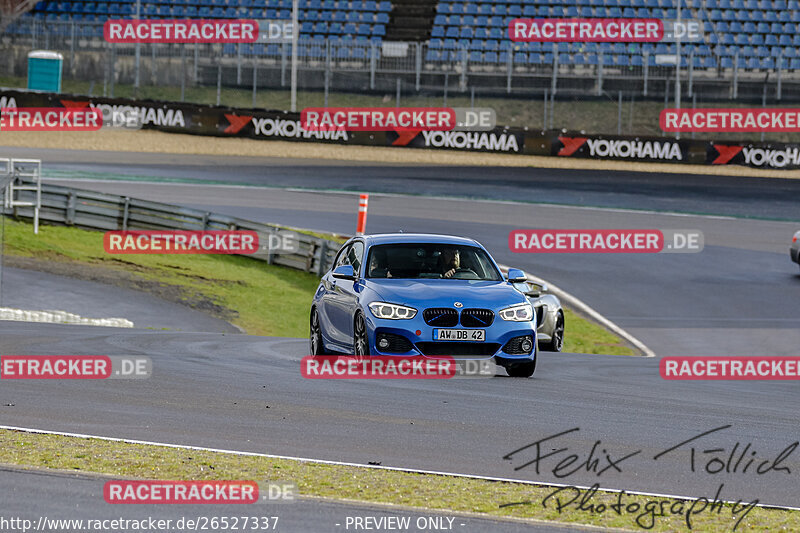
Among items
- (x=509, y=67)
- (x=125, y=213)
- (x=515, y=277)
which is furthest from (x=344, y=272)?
(x=509, y=67)

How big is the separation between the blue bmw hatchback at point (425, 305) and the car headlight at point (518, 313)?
0.5 inches

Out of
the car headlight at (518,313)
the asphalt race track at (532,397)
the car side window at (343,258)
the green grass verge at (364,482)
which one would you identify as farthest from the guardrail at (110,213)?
the green grass verge at (364,482)

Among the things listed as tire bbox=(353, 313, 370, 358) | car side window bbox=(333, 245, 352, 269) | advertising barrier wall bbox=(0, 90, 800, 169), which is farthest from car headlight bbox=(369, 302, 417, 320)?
advertising barrier wall bbox=(0, 90, 800, 169)

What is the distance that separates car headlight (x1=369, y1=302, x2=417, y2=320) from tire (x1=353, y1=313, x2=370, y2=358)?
0.67ft

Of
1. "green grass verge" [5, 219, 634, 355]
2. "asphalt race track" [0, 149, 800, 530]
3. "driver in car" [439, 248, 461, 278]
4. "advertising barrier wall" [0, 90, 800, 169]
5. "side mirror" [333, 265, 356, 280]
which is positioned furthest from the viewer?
"advertising barrier wall" [0, 90, 800, 169]

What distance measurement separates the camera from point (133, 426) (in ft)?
31.1

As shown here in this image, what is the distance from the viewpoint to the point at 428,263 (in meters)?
12.9

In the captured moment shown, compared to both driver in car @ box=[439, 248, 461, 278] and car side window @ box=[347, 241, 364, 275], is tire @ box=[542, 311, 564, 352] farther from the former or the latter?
driver in car @ box=[439, 248, 461, 278]

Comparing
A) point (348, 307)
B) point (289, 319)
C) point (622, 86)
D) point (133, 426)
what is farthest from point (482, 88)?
point (133, 426)

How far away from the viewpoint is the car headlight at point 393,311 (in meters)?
11.8

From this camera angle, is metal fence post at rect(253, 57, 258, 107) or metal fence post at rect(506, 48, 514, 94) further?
metal fence post at rect(253, 57, 258, 107)

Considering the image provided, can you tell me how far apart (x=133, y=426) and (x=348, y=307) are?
3.42 metres

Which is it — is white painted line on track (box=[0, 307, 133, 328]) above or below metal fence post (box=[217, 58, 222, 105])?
below

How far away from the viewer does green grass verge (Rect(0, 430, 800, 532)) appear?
700cm
